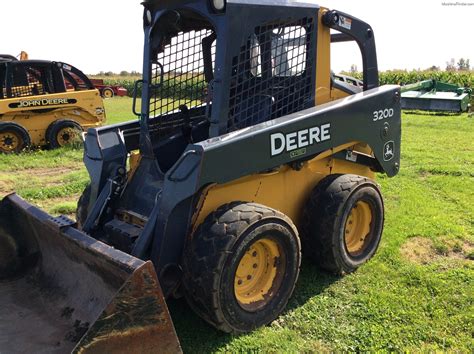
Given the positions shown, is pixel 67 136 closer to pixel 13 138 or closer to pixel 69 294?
pixel 13 138

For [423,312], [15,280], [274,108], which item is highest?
[274,108]

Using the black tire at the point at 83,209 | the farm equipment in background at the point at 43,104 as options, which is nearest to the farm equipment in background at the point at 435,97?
the farm equipment in background at the point at 43,104

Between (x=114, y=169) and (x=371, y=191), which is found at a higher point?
(x=114, y=169)

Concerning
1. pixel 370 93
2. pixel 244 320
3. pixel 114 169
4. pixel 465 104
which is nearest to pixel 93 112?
pixel 114 169

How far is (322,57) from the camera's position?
381 centimetres

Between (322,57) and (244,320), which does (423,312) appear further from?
(322,57)

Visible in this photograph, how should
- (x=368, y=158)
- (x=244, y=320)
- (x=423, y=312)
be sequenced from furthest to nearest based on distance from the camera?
(x=368, y=158)
(x=423, y=312)
(x=244, y=320)

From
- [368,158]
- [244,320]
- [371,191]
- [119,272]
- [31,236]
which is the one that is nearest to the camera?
[119,272]

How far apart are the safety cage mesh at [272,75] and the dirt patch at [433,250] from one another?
1.76m

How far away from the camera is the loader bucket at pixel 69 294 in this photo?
233 cm

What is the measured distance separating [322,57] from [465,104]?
13.0 meters

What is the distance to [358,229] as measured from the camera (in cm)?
419

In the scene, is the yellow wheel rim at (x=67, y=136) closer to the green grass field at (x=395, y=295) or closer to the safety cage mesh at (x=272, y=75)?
the green grass field at (x=395, y=295)

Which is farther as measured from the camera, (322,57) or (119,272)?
(322,57)
